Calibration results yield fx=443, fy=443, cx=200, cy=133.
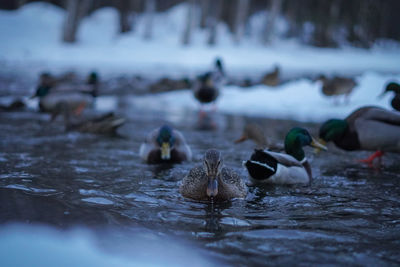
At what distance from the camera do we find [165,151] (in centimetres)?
543

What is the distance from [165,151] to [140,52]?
25.6m

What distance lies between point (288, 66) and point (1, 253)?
27.7 meters

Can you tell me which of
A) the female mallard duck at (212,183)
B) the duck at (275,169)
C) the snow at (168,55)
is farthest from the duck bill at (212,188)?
the snow at (168,55)

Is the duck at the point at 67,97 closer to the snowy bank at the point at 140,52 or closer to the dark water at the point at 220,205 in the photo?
the dark water at the point at 220,205

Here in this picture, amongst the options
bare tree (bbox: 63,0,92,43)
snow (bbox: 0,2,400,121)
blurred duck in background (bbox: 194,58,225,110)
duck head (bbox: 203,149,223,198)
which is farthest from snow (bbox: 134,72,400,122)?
bare tree (bbox: 63,0,92,43)

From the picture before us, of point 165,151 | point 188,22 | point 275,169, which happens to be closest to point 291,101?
point 165,151

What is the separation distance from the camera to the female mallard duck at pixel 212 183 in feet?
13.0

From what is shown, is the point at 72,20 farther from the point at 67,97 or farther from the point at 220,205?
the point at 220,205

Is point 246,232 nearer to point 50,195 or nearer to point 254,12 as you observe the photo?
point 50,195

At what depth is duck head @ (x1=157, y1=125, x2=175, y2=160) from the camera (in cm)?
544

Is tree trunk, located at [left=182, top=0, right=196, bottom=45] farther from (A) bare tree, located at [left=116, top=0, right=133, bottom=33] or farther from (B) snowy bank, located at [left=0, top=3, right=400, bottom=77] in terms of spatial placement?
(A) bare tree, located at [left=116, top=0, right=133, bottom=33]

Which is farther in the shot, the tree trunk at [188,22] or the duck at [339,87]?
the tree trunk at [188,22]

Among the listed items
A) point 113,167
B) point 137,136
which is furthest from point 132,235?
point 137,136

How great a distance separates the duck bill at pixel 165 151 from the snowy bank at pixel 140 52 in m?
16.9
